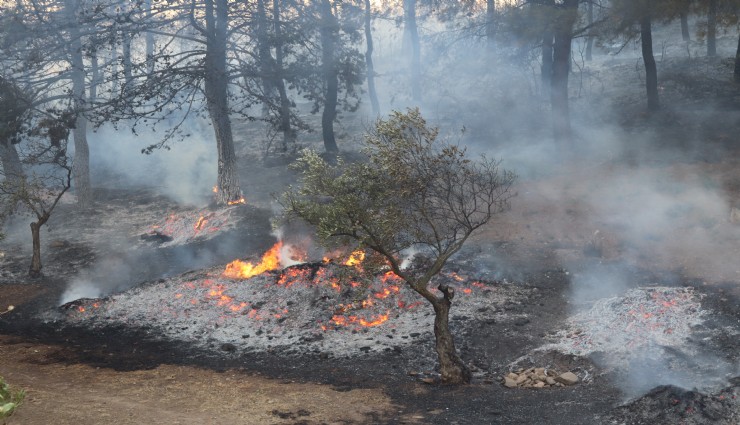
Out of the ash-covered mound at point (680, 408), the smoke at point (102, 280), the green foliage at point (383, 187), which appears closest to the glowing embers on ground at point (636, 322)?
the ash-covered mound at point (680, 408)

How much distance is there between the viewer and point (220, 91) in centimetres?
2575

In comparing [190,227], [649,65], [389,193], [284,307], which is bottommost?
[284,307]

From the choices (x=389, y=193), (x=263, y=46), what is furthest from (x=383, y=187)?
(x=263, y=46)

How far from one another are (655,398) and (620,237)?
11527 mm

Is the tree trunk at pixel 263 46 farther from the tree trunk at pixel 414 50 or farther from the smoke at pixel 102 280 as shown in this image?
the tree trunk at pixel 414 50

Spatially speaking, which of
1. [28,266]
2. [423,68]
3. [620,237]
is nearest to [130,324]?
[28,266]

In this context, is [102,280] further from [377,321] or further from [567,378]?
[567,378]

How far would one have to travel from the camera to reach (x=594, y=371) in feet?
42.8

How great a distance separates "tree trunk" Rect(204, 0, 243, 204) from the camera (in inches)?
963

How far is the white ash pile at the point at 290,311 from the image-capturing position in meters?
16.1

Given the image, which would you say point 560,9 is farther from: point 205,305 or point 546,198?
point 205,305

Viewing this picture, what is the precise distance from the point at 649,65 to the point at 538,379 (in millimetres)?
21963

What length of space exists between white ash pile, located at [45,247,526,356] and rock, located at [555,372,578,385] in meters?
3.71

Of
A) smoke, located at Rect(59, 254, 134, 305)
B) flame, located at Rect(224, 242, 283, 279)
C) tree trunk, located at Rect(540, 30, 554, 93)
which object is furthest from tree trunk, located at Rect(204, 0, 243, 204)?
tree trunk, located at Rect(540, 30, 554, 93)
